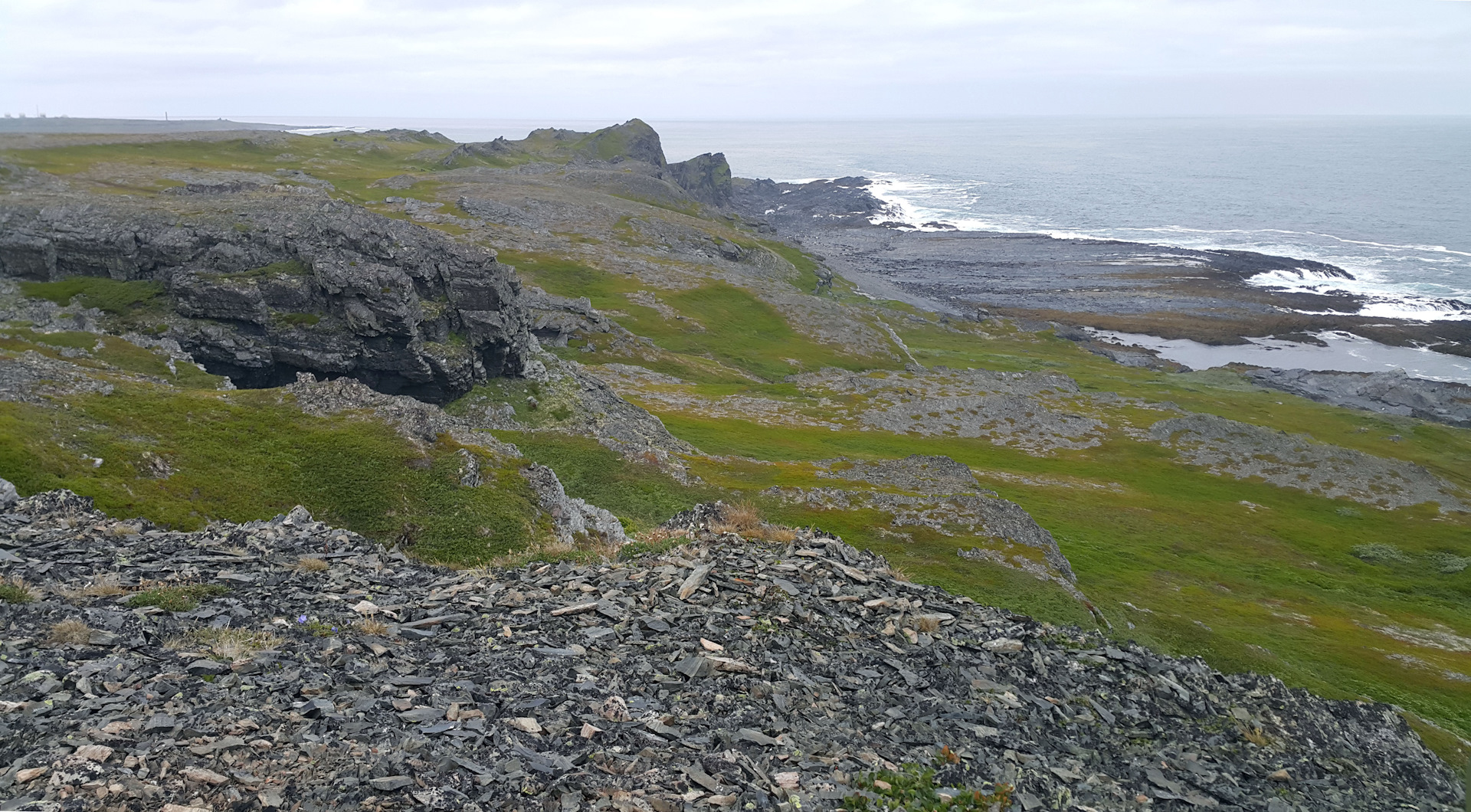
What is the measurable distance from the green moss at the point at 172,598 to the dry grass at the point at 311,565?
2710mm

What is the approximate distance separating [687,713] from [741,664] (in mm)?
2408

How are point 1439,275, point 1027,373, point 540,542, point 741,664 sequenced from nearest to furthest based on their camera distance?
point 741,664 → point 540,542 → point 1027,373 → point 1439,275

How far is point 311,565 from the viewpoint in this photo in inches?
848

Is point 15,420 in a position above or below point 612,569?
above

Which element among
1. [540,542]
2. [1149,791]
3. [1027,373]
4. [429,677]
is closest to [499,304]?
[540,542]

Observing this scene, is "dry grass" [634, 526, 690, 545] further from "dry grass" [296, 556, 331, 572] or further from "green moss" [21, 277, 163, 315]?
"green moss" [21, 277, 163, 315]

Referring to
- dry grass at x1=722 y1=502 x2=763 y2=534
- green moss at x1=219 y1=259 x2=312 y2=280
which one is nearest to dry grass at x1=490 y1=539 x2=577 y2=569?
dry grass at x1=722 y1=502 x2=763 y2=534

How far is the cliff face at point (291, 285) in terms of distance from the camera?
155 ft

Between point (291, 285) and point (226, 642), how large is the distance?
38.8 m

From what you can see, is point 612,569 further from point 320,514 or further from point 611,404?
point 611,404

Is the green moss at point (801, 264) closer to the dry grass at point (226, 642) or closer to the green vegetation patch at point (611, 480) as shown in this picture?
the green vegetation patch at point (611, 480)

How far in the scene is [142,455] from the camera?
26219mm

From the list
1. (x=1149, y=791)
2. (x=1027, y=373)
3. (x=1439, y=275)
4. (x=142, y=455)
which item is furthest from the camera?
(x=1439, y=275)

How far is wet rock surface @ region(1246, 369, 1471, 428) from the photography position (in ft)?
335
